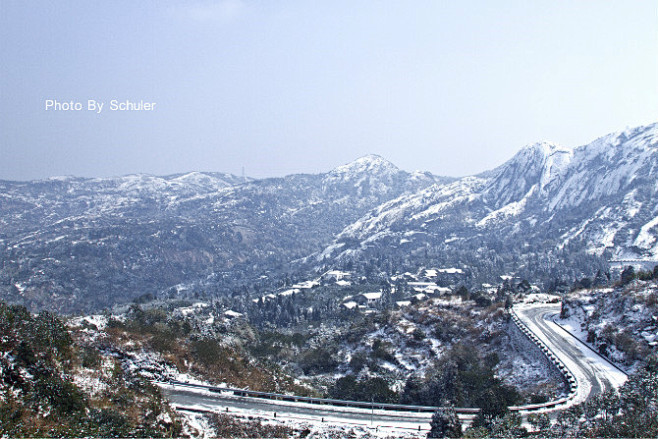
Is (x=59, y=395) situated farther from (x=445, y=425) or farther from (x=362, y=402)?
(x=445, y=425)

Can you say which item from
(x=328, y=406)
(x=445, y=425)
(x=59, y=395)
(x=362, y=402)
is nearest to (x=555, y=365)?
(x=362, y=402)

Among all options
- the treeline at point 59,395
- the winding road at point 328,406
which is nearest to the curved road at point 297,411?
the winding road at point 328,406

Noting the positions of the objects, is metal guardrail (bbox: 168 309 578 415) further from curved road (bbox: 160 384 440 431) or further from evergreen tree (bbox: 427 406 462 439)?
evergreen tree (bbox: 427 406 462 439)

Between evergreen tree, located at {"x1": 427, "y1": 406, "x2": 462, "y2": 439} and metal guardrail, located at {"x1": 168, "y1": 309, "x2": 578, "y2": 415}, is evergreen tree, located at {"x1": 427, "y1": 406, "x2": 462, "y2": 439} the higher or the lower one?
the higher one

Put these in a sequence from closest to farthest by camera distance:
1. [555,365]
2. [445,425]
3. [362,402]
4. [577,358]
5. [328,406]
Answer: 1. [445,425]
2. [362,402]
3. [328,406]
4. [555,365]
5. [577,358]

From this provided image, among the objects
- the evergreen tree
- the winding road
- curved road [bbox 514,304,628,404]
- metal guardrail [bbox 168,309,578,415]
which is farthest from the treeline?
curved road [bbox 514,304,628,404]

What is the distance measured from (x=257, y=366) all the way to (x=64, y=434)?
1285 inches

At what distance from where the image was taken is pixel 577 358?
56156mm

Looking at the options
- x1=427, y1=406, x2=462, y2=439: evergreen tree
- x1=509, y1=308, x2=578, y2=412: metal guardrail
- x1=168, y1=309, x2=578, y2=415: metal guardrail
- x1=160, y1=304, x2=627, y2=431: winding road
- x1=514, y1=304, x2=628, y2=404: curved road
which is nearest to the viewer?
x1=427, y1=406, x2=462, y2=439: evergreen tree

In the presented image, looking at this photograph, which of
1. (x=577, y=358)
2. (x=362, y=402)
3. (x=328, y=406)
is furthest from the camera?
(x=577, y=358)

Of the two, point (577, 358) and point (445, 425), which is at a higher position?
point (445, 425)

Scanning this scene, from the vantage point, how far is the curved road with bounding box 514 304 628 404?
46281mm

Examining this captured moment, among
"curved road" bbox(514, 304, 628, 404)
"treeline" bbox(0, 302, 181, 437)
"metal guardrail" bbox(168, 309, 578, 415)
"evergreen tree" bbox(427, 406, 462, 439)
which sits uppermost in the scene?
"treeline" bbox(0, 302, 181, 437)

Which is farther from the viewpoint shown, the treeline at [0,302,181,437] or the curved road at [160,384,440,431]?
the curved road at [160,384,440,431]
